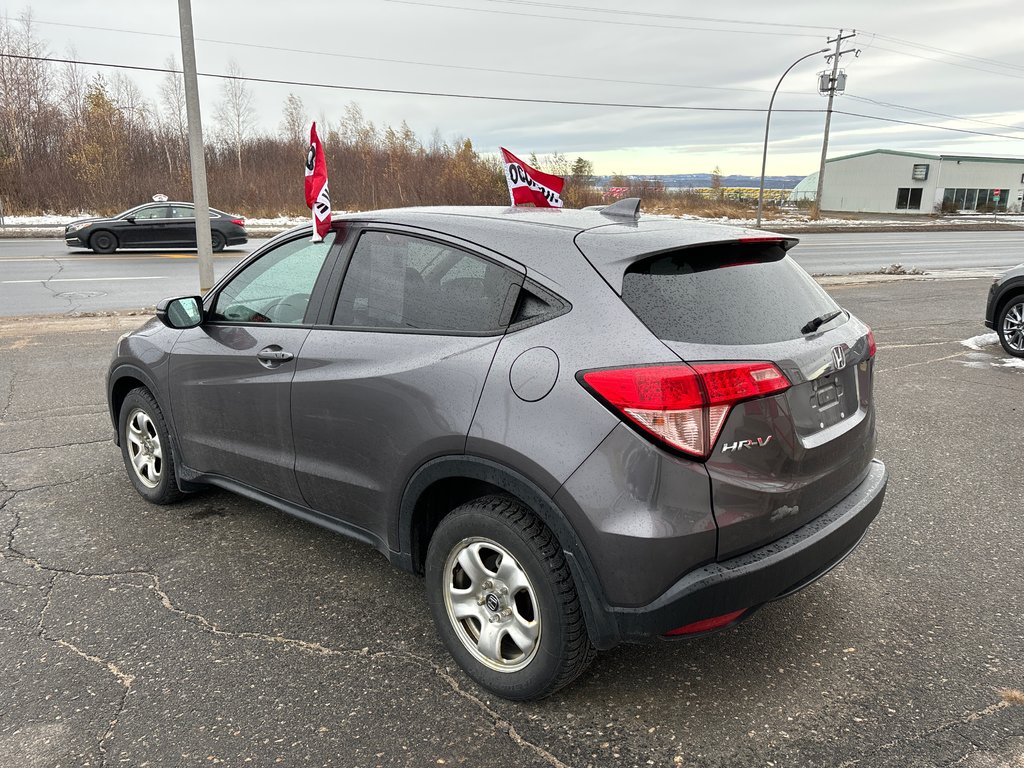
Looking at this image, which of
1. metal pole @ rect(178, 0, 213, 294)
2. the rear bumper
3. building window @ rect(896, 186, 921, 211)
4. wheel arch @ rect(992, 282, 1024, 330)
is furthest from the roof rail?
building window @ rect(896, 186, 921, 211)

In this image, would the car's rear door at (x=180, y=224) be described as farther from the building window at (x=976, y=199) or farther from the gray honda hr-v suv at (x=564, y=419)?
the building window at (x=976, y=199)

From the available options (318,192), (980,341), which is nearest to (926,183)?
(980,341)

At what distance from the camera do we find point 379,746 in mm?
2381

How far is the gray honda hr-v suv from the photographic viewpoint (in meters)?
2.21

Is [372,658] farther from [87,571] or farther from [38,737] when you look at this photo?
[87,571]

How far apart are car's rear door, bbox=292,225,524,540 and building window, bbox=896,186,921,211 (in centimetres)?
7800

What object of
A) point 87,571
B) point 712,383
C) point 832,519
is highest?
point 712,383

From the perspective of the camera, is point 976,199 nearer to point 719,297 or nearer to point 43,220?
point 43,220

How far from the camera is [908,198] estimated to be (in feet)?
229

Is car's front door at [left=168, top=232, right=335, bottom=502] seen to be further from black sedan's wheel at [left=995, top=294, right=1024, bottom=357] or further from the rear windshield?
black sedan's wheel at [left=995, top=294, right=1024, bottom=357]

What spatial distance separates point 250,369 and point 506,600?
167cm

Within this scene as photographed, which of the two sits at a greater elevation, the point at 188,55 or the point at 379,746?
the point at 188,55

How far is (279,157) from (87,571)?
41.4 metres

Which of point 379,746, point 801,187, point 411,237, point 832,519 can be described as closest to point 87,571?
point 379,746
